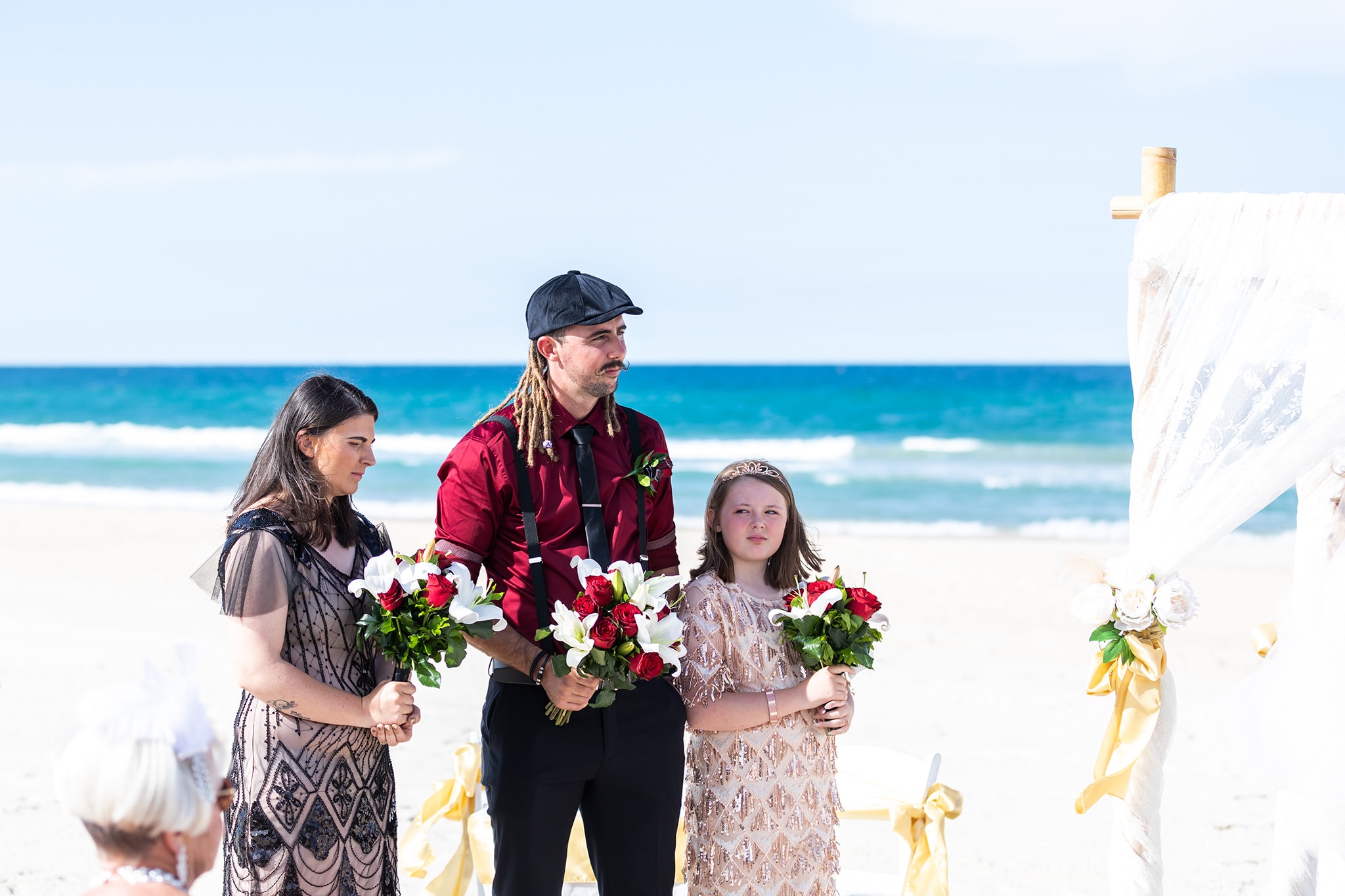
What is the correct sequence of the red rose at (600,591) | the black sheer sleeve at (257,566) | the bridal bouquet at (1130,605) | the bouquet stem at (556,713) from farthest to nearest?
the bridal bouquet at (1130,605)
the bouquet stem at (556,713)
the red rose at (600,591)
the black sheer sleeve at (257,566)

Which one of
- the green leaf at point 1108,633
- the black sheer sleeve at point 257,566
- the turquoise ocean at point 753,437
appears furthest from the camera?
the turquoise ocean at point 753,437

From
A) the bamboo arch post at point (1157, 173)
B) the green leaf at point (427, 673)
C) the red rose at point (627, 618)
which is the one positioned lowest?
the green leaf at point (427, 673)

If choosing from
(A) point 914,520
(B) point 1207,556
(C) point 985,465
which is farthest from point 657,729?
(C) point 985,465

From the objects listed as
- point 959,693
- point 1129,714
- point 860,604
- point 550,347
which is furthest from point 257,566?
point 959,693

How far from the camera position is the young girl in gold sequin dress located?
373cm

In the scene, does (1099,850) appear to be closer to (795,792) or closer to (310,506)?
(795,792)

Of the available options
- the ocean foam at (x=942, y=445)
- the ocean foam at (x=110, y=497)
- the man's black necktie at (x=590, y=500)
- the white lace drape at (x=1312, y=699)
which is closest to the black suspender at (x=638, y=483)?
the man's black necktie at (x=590, y=500)

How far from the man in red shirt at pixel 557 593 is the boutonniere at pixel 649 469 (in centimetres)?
3

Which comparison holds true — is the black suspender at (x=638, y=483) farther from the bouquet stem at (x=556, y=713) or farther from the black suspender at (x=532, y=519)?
the bouquet stem at (x=556, y=713)

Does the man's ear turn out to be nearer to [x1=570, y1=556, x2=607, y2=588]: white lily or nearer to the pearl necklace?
[x1=570, y1=556, x2=607, y2=588]: white lily

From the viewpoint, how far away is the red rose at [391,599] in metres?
Result: 3.11

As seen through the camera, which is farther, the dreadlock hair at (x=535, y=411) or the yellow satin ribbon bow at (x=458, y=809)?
the yellow satin ribbon bow at (x=458, y=809)

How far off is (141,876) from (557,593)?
5.51 feet

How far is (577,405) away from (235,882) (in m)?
1.72
